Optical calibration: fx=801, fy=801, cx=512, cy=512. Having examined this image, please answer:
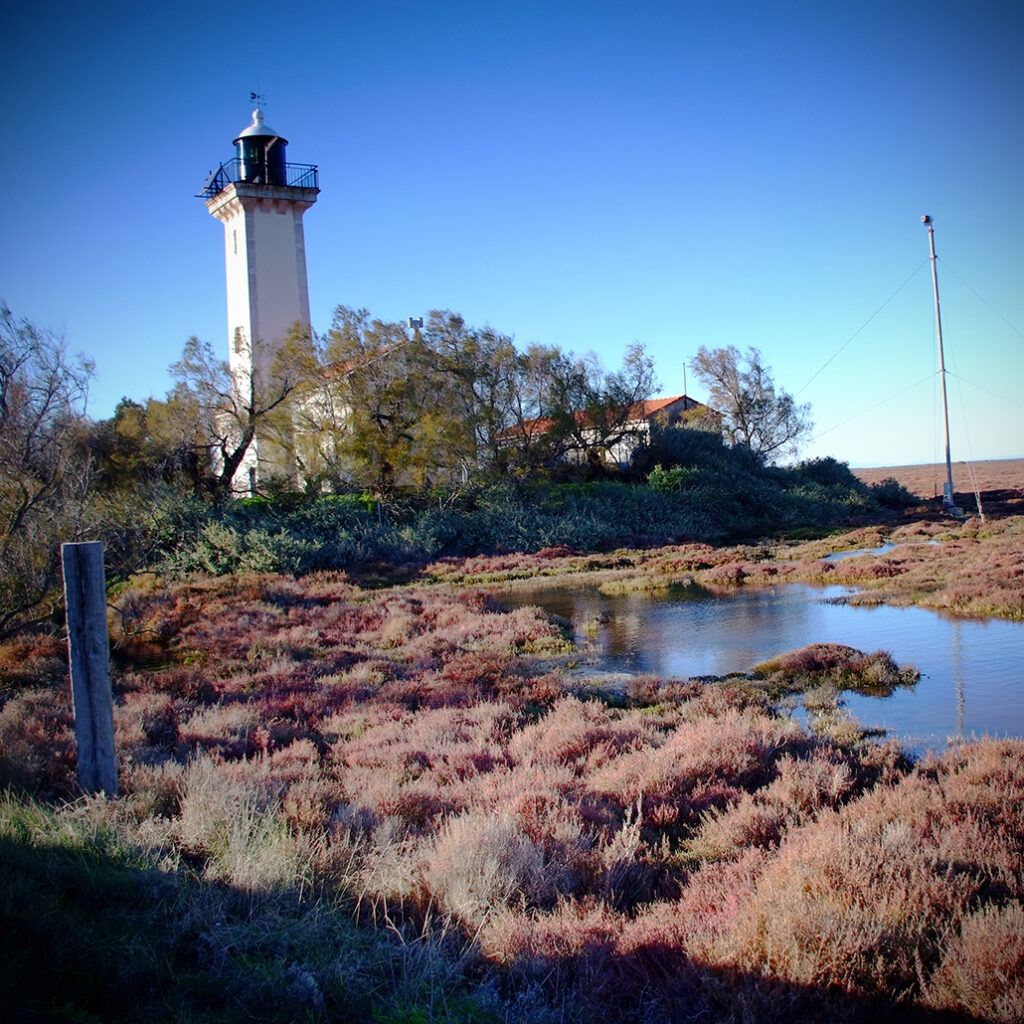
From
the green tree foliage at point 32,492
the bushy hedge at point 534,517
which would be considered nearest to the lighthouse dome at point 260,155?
the bushy hedge at point 534,517

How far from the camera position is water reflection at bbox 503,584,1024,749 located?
371 inches

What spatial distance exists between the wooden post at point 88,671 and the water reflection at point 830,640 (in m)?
7.48

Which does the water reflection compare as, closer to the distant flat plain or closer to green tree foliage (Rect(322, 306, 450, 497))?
green tree foliage (Rect(322, 306, 450, 497))

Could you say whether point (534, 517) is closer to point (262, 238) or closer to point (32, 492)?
point (262, 238)

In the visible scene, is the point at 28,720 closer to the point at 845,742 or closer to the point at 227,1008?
the point at 227,1008

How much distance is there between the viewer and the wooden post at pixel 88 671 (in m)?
6.22

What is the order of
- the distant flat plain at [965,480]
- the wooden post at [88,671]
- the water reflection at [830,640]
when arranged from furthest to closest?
the distant flat plain at [965,480] < the water reflection at [830,640] < the wooden post at [88,671]

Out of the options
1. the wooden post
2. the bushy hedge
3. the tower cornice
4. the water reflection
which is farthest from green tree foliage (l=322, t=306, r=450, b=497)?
the wooden post

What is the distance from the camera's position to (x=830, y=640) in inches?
567

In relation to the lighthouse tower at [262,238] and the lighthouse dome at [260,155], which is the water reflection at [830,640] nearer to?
the lighthouse tower at [262,238]

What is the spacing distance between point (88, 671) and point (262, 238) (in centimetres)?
3428

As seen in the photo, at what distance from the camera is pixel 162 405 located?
101 feet

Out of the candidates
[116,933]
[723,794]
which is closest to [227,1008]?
[116,933]

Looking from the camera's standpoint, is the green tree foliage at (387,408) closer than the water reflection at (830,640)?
No
